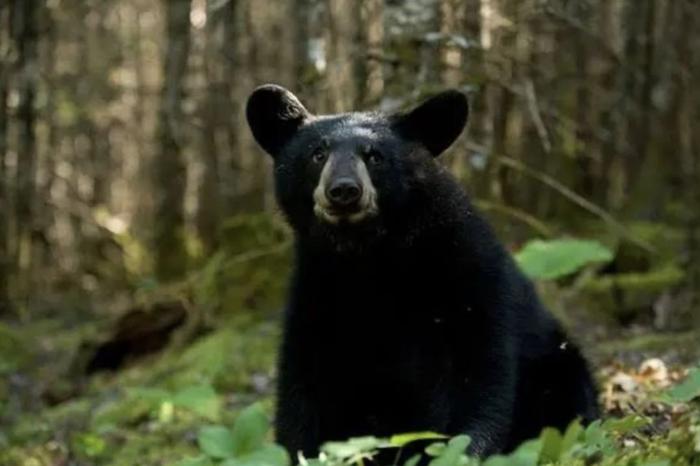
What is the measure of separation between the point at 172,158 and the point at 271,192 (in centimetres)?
312

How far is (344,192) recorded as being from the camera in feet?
17.4

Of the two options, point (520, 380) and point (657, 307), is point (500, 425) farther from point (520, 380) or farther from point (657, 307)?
point (657, 307)

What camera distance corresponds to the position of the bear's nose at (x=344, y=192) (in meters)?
5.28

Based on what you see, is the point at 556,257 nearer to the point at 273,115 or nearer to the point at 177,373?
the point at 177,373

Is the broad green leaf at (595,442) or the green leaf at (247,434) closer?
the green leaf at (247,434)

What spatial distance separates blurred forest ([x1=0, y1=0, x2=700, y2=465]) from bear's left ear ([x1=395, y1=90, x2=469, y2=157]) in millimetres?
1774

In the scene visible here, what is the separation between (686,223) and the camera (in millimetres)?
12297

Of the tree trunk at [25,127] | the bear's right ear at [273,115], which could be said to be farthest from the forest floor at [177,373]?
the tree trunk at [25,127]

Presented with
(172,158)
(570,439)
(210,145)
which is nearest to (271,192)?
(172,158)

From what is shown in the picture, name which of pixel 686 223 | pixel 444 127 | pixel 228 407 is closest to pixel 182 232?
pixel 686 223

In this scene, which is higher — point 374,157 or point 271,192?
point 374,157

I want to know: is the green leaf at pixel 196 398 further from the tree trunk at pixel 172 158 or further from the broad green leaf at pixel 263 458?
the tree trunk at pixel 172 158

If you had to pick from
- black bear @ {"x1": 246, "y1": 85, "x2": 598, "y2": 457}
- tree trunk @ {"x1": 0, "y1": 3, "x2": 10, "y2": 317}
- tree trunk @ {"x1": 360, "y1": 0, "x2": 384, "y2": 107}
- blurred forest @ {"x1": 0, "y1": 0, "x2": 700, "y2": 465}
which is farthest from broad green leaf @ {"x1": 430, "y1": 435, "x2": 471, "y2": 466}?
tree trunk @ {"x1": 0, "y1": 3, "x2": 10, "y2": 317}

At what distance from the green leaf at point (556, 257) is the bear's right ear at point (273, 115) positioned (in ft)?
9.31
